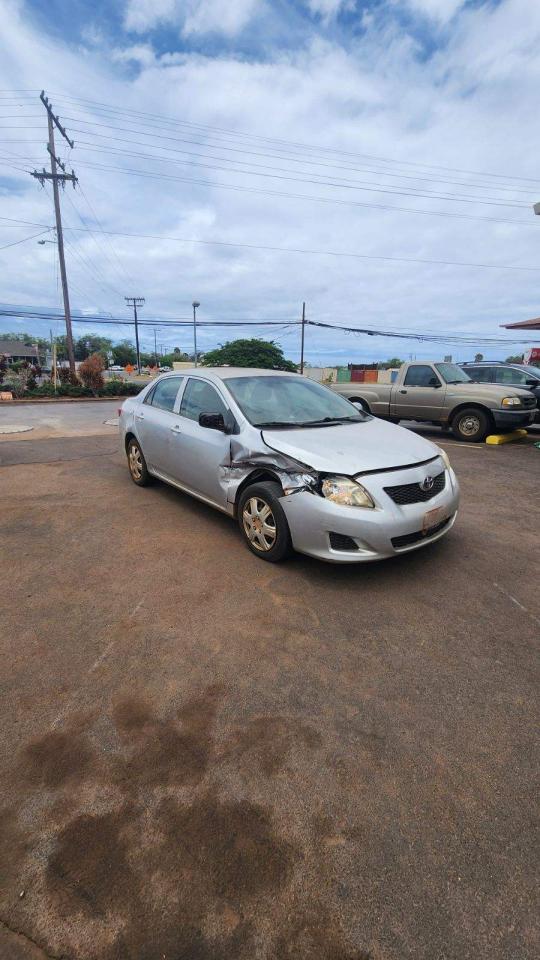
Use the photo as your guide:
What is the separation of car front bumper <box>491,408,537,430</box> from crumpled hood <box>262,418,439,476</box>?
574 centimetres

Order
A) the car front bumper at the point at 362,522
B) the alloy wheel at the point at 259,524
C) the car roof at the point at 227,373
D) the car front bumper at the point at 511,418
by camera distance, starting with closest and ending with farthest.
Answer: the car front bumper at the point at 362,522 < the alloy wheel at the point at 259,524 < the car roof at the point at 227,373 < the car front bumper at the point at 511,418

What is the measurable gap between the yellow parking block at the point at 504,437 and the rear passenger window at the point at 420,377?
1.60 m

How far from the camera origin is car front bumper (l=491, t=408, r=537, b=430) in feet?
28.5

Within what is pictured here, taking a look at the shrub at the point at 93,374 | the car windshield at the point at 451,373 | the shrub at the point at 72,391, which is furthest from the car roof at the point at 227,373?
the shrub at the point at 93,374

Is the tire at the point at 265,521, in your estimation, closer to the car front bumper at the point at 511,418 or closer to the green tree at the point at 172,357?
the car front bumper at the point at 511,418

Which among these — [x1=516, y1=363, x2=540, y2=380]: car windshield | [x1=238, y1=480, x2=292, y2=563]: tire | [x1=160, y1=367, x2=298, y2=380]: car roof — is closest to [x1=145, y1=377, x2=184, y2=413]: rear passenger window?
[x1=160, y1=367, x2=298, y2=380]: car roof

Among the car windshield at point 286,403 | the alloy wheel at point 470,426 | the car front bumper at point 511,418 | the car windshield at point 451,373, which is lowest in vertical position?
the alloy wheel at point 470,426

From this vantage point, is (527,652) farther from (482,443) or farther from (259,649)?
(482,443)

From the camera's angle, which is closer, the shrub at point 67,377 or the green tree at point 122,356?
the shrub at point 67,377

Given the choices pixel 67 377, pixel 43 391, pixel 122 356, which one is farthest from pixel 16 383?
pixel 122 356

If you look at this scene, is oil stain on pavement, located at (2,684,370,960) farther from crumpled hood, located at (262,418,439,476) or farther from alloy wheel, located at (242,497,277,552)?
crumpled hood, located at (262,418,439,476)

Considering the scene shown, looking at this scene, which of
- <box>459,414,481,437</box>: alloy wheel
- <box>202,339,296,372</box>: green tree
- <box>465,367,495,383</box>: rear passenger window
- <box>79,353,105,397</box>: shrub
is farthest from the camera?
<box>202,339,296,372</box>: green tree

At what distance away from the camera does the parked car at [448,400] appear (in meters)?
8.75

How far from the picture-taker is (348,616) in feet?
9.41
